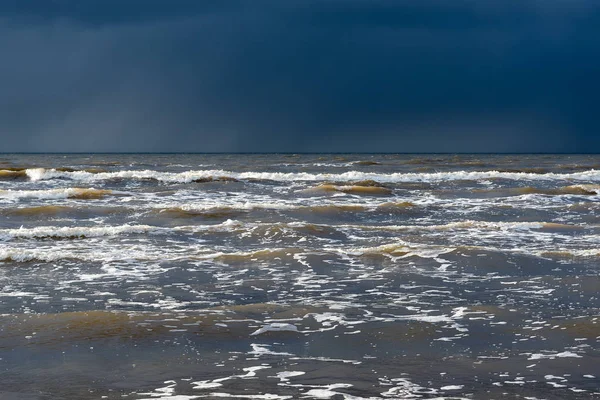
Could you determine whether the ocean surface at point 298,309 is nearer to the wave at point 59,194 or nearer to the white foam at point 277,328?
the white foam at point 277,328

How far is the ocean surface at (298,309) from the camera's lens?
5.01 metres

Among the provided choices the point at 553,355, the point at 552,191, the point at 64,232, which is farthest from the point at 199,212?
the point at 552,191

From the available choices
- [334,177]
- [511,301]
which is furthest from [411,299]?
[334,177]

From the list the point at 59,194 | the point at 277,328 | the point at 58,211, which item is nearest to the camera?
the point at 277,328

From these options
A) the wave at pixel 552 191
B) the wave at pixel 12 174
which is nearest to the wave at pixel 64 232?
the wave at pixel 552 191

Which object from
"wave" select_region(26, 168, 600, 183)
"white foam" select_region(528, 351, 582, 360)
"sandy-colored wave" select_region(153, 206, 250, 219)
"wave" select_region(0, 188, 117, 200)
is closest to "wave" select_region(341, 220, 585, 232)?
"sandy-colored wave" select_region(153, 206, 250, 219)

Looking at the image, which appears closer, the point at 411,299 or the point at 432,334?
the point at 432,334

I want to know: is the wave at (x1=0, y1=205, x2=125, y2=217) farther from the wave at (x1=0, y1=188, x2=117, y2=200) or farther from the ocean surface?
the wave at (x1=0, y1=188, x2=117, y2=200)

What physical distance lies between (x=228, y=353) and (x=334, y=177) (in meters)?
26.2

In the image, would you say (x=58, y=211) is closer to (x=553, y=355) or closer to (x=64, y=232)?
(x=64, y=232)

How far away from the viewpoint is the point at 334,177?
3175cm

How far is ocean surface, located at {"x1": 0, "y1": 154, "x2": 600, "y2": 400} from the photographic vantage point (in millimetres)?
5012

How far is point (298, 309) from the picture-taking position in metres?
7.11

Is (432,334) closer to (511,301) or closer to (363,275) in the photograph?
(511,301)
